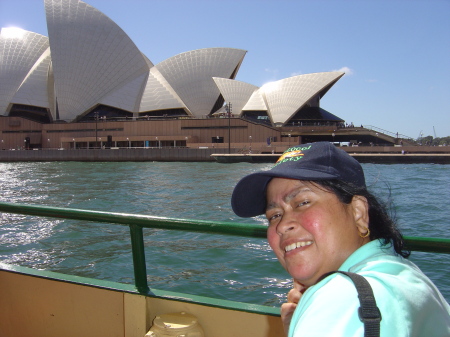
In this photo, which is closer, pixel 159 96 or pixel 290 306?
pixel 290 306

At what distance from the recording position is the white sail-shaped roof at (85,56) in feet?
136

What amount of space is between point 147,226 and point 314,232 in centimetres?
80

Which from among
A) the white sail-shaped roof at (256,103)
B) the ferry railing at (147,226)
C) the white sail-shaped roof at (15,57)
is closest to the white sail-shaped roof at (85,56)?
the white sail-shaped roof at (15,57)

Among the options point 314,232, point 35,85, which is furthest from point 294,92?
point 314,232

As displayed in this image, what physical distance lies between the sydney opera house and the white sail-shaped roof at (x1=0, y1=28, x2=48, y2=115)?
0.11m

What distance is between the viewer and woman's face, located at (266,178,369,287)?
0.80 metres

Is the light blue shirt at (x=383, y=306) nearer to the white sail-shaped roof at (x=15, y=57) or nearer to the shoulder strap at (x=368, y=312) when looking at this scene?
the shoulder strap at (x=368, y=312)

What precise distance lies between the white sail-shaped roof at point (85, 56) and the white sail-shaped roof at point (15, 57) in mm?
5160

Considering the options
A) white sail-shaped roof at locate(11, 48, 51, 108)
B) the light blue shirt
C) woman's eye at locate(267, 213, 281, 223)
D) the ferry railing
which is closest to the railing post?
the ferry railing

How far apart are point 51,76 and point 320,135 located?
3099cm

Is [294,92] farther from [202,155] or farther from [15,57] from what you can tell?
[15,57]

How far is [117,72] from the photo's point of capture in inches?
1758

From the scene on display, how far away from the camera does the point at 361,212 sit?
869 millimetres

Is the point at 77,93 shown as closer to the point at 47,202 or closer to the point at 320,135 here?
the point at 320,135
